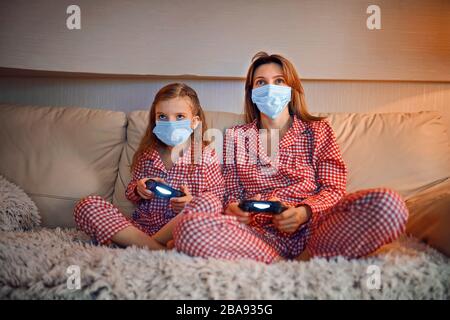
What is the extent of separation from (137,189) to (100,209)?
0.19 m

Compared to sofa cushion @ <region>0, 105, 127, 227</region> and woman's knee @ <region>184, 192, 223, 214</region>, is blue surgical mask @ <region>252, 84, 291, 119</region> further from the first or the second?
sofa cushion @ <region>0, 105, 127, 227</region>

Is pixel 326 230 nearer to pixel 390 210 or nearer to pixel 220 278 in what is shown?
pixel 390 210

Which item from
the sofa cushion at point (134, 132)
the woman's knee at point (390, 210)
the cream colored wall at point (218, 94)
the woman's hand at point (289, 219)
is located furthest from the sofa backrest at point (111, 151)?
the woman's knee at point (390, 210)

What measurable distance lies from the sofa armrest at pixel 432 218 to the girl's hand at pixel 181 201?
2.14 feet

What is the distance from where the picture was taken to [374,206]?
949mm

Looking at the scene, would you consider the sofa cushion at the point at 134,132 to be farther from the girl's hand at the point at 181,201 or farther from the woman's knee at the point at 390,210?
the woman's knee at the point at 390,210

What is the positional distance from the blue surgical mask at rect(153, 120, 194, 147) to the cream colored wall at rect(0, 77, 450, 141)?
481 mm

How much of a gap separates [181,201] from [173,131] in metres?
0.25

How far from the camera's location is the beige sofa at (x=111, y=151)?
1468 mm

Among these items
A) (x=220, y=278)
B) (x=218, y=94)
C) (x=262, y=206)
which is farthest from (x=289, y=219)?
(x=218, y=94)

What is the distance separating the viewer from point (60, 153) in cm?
157
